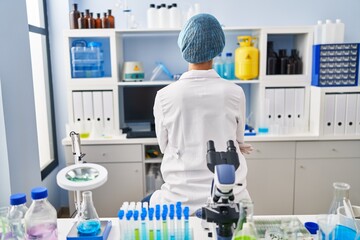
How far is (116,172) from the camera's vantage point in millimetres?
2766

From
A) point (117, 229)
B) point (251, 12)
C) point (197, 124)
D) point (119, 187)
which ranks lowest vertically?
point (119, 187)

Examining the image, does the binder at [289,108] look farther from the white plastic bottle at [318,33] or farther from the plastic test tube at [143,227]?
the plastic test tube at [143,227]

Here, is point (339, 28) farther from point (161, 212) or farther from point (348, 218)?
point (161, 212)

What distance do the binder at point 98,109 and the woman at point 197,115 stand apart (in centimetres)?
143

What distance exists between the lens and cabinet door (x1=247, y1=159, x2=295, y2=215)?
2.76 m

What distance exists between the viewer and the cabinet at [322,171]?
275 centimetres

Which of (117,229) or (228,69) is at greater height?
(228,69)

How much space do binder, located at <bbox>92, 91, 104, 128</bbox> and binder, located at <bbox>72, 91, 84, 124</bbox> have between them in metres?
0.12

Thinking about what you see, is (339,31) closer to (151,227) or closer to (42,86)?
(151,227)

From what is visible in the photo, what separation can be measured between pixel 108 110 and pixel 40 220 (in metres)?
1.84

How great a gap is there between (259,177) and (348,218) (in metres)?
1.81

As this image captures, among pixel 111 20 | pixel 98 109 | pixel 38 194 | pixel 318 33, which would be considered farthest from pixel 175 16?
pixel 38 194

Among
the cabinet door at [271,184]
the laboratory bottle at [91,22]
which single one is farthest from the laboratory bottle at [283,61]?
the laboratory bottle at [91,22]

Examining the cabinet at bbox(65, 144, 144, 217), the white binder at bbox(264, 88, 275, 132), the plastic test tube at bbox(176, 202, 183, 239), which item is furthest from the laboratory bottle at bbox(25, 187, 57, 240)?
the white binder at bbox(264, 88, 275, 132)
